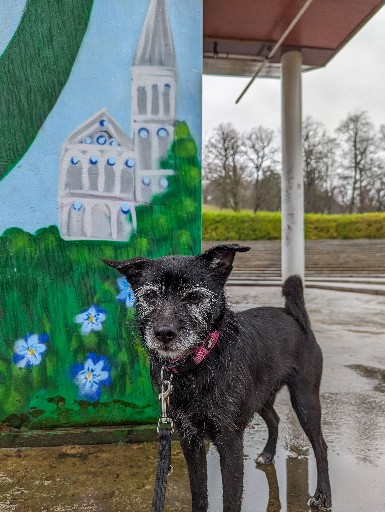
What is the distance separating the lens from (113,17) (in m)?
3.68

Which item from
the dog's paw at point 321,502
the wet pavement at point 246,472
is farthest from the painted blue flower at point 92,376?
the dog's paw at point 321,502

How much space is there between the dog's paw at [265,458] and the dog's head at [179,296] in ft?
5.29

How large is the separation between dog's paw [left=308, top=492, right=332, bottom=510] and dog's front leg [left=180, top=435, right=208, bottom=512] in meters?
0.68

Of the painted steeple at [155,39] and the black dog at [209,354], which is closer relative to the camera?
the black dog at [209,354]

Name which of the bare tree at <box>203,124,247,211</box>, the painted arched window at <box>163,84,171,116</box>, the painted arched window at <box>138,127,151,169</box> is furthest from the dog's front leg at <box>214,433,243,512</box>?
the bare tree at <box>203,124,247,211</box>

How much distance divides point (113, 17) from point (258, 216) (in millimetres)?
29962

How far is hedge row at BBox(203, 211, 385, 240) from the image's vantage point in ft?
108

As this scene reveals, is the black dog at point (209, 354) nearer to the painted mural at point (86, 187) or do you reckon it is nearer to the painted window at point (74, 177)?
the painted mural at point (86, 187)

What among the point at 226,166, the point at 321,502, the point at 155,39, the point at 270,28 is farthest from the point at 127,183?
the point at 226,166

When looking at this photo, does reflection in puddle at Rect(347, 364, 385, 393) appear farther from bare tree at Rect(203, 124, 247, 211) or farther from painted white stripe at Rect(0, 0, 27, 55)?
bare tree at Rect(203, 124, 247, 211)

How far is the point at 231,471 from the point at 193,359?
0.60 metres

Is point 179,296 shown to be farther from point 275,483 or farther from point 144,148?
point 144,148

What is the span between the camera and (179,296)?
206 centimetres

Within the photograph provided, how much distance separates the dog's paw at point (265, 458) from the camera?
331 centimetres
